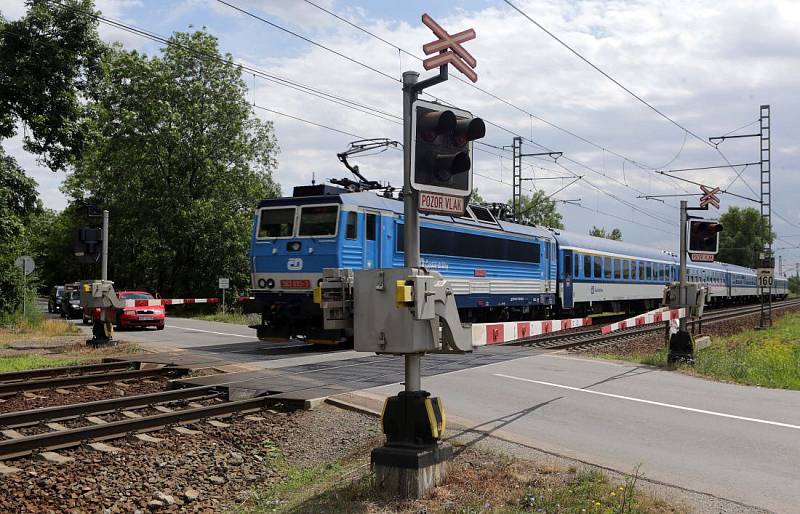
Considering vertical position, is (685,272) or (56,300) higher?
(685,272)

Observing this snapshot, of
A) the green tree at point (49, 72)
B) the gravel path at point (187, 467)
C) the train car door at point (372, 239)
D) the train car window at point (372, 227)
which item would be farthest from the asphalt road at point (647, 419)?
the green tree at point (49, 72)

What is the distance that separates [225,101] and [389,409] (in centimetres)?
3998

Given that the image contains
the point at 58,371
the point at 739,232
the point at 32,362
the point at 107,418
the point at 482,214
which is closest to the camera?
the point at 107,418

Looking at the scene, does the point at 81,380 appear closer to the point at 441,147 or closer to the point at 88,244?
the point at 88,244

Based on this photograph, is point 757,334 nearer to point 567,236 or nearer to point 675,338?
point 567,236

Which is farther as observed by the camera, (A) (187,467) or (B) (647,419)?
(B) (647,419)

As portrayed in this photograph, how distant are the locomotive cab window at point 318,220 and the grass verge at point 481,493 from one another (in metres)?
9.98

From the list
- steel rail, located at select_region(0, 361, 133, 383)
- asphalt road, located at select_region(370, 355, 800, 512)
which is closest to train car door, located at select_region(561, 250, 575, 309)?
asphalt road, located at select_region(370, 355, 800, 512)

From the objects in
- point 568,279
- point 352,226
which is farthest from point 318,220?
point 568,279

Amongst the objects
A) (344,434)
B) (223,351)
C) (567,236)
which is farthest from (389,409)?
(567,236)

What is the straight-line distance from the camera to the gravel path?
6172 mm

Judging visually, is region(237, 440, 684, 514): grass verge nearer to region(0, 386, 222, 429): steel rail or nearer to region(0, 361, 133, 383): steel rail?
region(0, 386, 222, 429): steel rail

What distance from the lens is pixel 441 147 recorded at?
5723 mm

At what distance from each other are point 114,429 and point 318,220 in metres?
9.16
